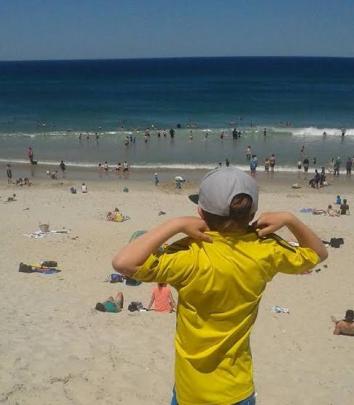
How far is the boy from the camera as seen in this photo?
2.27 m

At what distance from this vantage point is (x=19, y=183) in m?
27.1

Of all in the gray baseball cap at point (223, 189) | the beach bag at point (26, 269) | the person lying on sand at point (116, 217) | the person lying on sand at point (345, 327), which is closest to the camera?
the gray baseball cap at point (223, 189)

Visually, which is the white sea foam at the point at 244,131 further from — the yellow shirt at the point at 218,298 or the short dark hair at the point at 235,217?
the short dark hair at the point at 235,217

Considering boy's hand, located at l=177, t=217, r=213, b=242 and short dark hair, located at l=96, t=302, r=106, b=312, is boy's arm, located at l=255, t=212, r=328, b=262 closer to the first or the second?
boy's hand, located at l=177, t=217, r=213, b=242

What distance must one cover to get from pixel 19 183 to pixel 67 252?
42.1 ft

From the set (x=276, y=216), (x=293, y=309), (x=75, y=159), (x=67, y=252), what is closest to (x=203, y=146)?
(x=75, y=159)

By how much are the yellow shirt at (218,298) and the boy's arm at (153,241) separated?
3 cm

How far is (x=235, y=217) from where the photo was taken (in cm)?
226

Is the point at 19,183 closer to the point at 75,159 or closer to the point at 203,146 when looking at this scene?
the point at 75,159

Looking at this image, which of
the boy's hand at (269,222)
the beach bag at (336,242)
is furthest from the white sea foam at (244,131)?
the boy's hand at (269,222)

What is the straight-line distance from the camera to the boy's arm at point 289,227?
2396mm

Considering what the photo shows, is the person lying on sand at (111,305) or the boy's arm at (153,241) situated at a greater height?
the boy's arm at (153,241)

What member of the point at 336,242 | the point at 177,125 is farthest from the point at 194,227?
the point at 177,125

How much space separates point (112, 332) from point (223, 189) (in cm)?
729
